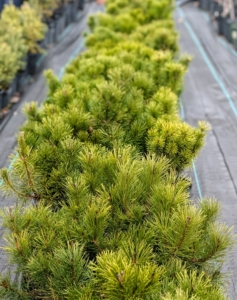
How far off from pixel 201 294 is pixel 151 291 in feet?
0.60

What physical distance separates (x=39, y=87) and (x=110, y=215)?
189 inches

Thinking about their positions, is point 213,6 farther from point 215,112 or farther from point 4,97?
point 4,97

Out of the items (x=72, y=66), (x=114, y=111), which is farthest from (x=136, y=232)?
(x=72, y=66)

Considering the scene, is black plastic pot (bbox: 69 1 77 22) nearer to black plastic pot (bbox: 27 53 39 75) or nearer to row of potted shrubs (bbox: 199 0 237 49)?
row of potted shrubs (bbox: 199 0 237 49)

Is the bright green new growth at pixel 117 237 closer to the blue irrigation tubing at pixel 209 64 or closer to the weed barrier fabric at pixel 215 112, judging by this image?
the weed barrier fabric at pixel 215 112

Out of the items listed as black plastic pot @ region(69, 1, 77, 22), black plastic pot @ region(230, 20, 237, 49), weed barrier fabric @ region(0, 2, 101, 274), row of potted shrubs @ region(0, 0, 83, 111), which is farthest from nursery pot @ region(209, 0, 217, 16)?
row of potted shrubs @ region(0, 0, 83, 111)

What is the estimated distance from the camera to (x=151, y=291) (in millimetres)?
1334

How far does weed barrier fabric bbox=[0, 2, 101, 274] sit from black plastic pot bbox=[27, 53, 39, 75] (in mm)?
139

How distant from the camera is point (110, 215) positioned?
1.71m

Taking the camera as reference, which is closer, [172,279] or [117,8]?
[172,279]

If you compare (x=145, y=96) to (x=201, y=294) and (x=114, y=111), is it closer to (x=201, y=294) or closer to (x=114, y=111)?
(x=114, y=111)

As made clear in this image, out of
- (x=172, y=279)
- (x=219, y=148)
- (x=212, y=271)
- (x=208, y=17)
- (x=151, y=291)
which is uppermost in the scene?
(x=151, y=291)

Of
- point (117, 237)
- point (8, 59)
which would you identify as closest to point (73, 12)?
point (8, 59)

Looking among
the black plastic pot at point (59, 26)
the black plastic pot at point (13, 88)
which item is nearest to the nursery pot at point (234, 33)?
the black plastic pot at point (59, 26)
